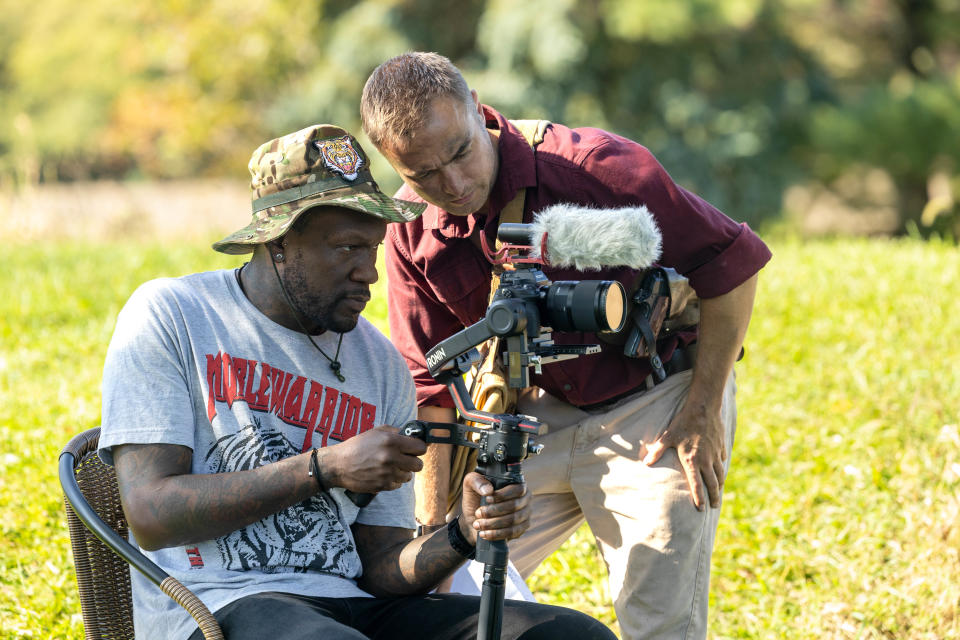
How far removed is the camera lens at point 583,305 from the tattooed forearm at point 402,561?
0.74m

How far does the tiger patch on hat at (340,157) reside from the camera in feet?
9.00

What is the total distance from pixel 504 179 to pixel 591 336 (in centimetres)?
58

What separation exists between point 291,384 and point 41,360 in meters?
3.85

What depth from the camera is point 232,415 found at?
2.56 meters

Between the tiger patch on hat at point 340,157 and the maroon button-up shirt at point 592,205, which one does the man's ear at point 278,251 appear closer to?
the tiger patch on hat at point 340,157

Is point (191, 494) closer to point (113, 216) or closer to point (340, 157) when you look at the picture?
point (340, 157)

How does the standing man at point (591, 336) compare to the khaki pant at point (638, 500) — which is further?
the khaki pant at point (638, 500)

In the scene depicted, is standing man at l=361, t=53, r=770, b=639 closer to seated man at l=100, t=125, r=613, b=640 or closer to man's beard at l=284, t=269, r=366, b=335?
seated man at l=100, t=125, r=613, b=640

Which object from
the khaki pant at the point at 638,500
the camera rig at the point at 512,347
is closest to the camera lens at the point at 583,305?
the camera rig at the point at 512,347

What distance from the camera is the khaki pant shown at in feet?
10.1

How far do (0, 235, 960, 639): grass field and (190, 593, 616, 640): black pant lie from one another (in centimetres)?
158

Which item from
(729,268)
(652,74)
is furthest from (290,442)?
(652,74)

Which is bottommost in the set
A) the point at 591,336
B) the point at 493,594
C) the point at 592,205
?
the point at 493,594

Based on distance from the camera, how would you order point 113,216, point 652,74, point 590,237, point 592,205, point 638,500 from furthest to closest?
point 652,74 → point 113,216 → point 638,500 → point 592,205 → point 590,237
